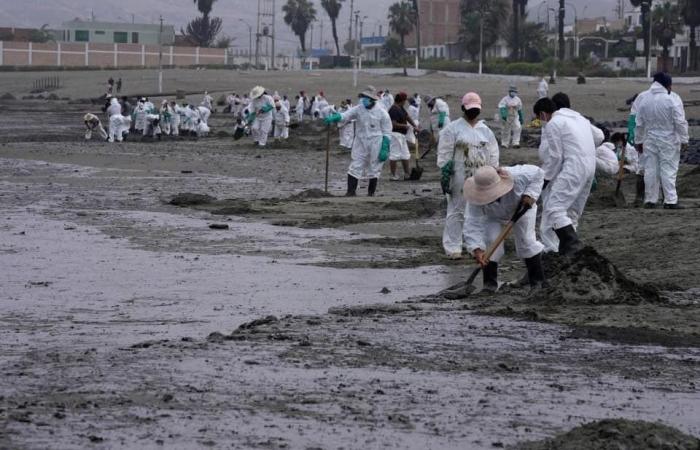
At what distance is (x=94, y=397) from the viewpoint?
23.6ft

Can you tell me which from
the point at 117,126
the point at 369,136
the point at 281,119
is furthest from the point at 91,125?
the point at 369,136

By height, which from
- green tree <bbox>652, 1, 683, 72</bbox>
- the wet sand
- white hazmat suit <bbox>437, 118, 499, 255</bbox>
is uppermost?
green tree <bbox>652, 1, 683, 72</bbox>

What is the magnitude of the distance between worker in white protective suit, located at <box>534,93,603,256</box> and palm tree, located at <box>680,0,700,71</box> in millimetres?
92755

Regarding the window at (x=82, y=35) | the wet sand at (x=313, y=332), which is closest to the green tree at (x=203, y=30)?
the window at (x=82, y=35)

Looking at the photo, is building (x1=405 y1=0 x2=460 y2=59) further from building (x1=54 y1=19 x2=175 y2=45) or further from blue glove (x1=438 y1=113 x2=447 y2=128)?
blue glove (x1=438 y1=113 x2=447 y2=128)

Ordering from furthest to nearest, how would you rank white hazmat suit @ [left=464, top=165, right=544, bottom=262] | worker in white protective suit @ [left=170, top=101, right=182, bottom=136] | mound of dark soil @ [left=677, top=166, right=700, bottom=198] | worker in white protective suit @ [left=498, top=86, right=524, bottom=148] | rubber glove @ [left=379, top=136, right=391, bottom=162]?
worker in white protective suit @ [left=170, top=101, right=182, bottom=136] → worker in white protective suit @ [left=498, top=86, right=524, bottom=148] → rubber glove @ [left=379, top=136, right=391, bottom=162] → mound of dark soil @ [left=677, top=166, right=700, bottom=198] → white hazmat suit @ [left=464, top=165, right=544, bottom=262]

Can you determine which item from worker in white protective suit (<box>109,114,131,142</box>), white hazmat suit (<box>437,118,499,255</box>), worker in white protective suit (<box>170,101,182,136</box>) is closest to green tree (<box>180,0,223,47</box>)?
worker in white protective suit (<box>170,101,182,136</box>)

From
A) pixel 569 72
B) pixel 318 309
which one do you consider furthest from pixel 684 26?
pixel 318 309

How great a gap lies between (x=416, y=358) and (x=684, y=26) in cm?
10859

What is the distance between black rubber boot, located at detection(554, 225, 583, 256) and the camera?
38.8 ft

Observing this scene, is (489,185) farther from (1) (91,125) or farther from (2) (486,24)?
(2) (486,24)

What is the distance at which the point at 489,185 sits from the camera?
35.8 ft

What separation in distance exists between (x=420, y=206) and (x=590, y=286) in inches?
319

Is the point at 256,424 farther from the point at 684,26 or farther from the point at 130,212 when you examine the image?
the point at 684,26
